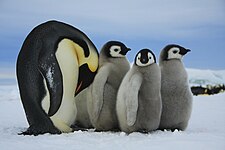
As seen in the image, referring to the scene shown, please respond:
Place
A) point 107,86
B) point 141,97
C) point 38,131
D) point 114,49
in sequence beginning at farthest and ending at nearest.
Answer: point 114,49, point 107,86, point 141,97, point 38,131

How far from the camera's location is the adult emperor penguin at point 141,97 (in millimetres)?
2199

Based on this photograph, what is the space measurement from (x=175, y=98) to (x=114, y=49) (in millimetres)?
496

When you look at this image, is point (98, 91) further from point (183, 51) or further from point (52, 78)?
point (183, 51)

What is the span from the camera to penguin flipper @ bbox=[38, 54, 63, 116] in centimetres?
220

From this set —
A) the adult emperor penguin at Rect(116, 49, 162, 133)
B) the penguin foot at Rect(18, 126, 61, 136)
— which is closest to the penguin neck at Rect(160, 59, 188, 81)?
the adult emperor penguin at Rect(116, 49, 162, 133)

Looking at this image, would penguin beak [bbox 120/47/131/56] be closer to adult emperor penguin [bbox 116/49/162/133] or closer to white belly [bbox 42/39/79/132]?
adult emperor penguin [bbox 116/49/162/133]

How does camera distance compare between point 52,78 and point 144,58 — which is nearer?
point 52,78

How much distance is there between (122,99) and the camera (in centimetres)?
225


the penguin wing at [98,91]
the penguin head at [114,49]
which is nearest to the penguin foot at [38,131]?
the penguin wing at [98,91]

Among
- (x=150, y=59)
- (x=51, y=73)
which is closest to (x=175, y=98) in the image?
(x=150, y=59)

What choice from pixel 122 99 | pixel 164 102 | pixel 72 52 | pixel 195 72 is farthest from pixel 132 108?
pixel 195 72

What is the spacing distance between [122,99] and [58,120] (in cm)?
40

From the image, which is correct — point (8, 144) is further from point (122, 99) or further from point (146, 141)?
point (122, 99)

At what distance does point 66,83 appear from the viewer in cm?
230
